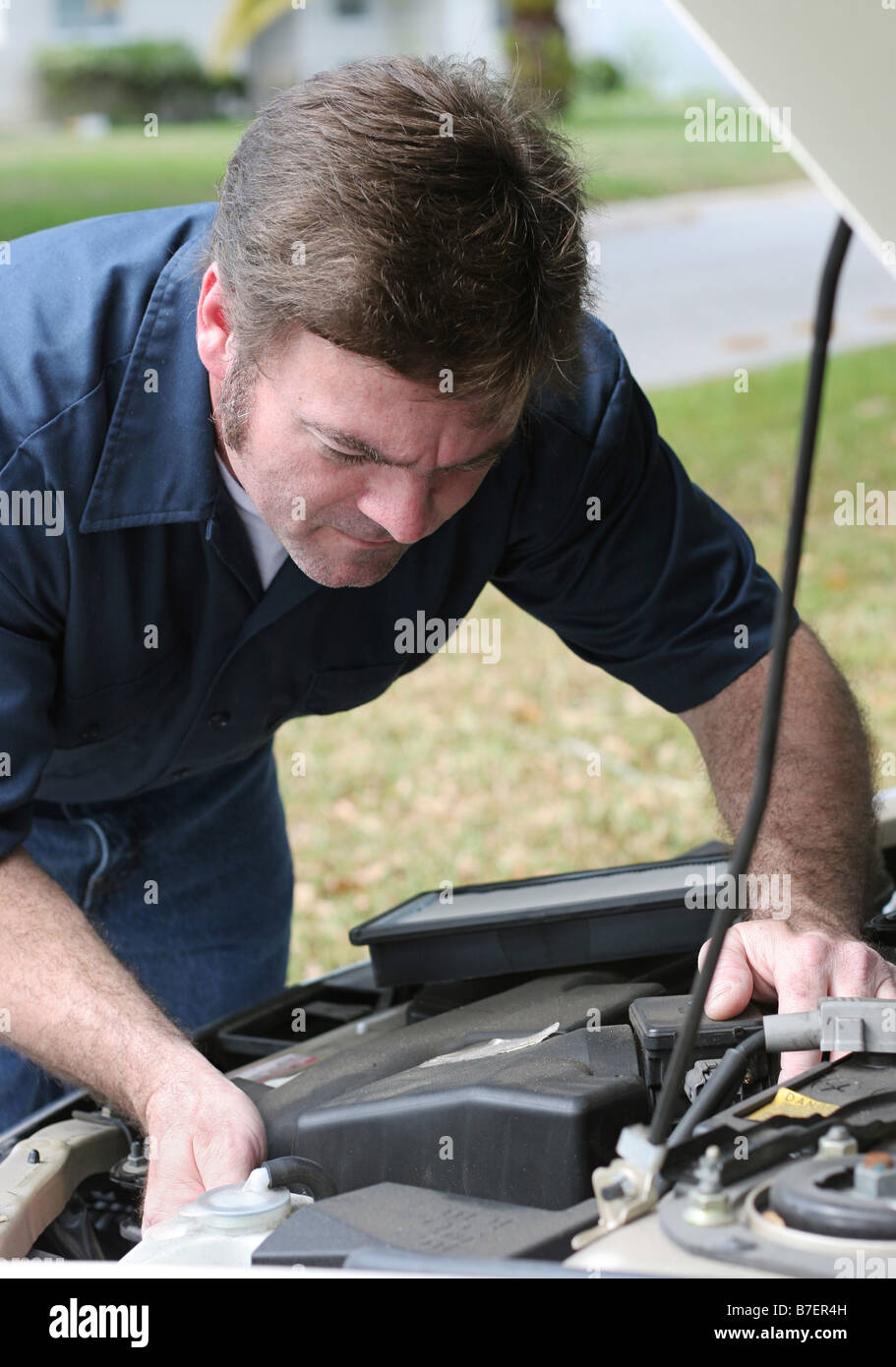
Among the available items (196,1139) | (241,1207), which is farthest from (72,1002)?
(241,1207)

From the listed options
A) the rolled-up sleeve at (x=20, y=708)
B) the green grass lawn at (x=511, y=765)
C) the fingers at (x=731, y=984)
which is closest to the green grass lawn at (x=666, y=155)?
the green grass lawn at (x=511, y=765)

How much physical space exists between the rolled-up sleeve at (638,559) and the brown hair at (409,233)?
31cm

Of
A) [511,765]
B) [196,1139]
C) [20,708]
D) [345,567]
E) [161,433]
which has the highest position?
[161,433]

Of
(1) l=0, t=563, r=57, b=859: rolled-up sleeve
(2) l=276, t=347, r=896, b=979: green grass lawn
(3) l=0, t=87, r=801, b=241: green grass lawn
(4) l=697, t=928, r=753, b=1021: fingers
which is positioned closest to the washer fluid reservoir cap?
(4) l=697, t=928, r=753, b=1021: fingers

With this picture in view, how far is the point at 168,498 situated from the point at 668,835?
2.87 m

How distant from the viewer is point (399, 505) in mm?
1349

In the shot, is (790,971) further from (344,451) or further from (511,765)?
(511,765)

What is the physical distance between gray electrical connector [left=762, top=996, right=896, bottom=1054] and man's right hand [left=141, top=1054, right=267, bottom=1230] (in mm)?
444

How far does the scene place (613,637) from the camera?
6.38ft

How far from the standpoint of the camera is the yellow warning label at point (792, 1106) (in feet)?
3.26

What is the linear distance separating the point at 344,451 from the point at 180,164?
16015 mm

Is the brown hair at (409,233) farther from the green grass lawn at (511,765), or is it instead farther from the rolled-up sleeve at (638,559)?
the green grass lawn at (511,765)


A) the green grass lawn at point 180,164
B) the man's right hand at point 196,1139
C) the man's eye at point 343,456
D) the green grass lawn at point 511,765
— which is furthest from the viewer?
the green grass lawn at point 180,164

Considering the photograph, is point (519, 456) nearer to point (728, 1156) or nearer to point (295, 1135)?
point (295, 1135)
